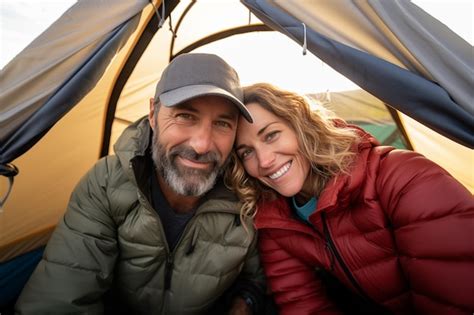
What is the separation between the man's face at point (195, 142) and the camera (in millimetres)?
1366

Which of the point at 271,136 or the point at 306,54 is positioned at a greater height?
the point at 306,54

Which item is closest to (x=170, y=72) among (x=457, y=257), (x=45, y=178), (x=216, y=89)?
(x=216, y=89)

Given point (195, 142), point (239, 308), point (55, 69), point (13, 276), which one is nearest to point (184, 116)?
point (195, 142)

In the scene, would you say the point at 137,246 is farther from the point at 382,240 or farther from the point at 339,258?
the point at 382,240

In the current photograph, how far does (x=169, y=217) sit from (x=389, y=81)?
1070 millimetres

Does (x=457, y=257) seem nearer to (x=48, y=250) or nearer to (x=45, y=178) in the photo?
(x=48, y=250)

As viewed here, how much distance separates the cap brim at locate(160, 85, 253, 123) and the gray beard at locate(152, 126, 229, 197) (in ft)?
0.71

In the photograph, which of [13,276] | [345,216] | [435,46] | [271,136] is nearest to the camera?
[435,46]

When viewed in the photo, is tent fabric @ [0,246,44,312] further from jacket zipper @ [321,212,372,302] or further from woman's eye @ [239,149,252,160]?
jacket zipper @ [321,212,372,302]

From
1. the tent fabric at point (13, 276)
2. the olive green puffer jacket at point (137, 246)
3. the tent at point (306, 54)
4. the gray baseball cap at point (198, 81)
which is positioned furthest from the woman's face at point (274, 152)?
the tent fabric at point (13, 276)

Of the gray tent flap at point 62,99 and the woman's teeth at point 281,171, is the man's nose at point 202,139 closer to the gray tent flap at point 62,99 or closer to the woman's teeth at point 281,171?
the woman's teeth at point 281,171

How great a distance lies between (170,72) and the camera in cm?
144

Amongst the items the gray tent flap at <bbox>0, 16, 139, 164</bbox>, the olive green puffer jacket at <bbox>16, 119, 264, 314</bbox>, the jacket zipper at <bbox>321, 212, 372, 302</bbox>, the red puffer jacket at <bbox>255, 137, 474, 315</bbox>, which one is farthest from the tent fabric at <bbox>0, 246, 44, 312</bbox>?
the jacket zipper at <bbox>321, 212, 372, 302</bbox>

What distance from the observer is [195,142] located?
1.37 metres
